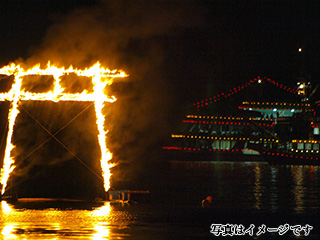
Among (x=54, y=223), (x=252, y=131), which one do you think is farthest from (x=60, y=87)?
(x=252, y=131)

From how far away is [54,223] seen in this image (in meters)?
15.0

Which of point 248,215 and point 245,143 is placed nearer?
point 248,215

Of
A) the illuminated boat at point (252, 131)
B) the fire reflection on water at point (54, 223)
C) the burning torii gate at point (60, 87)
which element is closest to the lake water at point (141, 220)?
the fire reflection on water at point (54, 223)

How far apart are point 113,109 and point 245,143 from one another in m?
39.6

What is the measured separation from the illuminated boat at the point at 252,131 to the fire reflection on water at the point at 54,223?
63.9 m

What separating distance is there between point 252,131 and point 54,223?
279ft

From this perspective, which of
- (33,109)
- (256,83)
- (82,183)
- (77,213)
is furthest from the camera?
(256,83)

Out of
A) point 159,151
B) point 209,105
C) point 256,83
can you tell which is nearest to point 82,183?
point 159,151

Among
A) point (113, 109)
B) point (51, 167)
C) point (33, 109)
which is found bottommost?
point (51, 167)

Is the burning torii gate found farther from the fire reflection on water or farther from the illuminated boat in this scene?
the illuminated boat

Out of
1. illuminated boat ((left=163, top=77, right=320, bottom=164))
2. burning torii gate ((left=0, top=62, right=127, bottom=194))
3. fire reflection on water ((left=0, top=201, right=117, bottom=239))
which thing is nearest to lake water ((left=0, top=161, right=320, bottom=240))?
fire reflection on water ((left=0, top=201, right=117, bottom=239))

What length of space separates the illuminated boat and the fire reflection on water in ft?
210

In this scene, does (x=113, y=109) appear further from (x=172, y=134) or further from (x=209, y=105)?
(x=209, y=105)

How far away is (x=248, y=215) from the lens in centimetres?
1856
